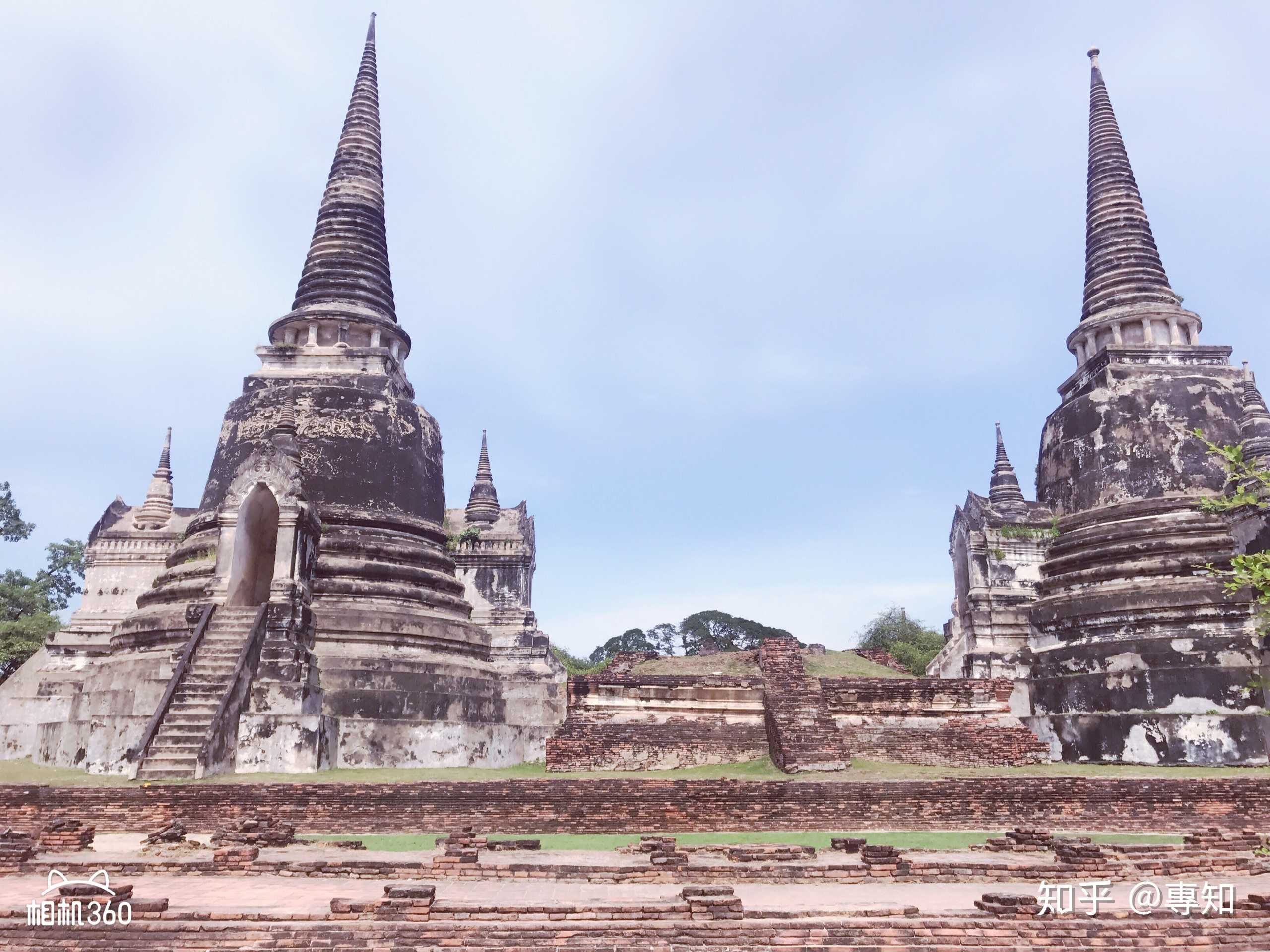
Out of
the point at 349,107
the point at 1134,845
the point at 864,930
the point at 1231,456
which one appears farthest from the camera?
the point at 349,107

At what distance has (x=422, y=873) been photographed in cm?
848

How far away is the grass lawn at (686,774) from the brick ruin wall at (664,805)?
0.28 m

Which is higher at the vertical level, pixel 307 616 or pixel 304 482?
pixel 304 482

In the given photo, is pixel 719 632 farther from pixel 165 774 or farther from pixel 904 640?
pixel 165 774

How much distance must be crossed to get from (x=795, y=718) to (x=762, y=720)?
147 cm

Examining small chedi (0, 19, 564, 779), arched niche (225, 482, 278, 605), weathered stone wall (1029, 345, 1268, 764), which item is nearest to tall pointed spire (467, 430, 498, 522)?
small chedi (0, 19, 564, 779)

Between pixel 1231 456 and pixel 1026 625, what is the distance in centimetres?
1579

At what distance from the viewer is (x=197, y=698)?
47.1 feet

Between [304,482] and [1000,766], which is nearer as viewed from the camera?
[1000,766]

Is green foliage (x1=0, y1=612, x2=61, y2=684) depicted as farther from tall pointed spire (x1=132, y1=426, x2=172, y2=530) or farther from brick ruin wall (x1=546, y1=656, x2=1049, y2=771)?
brick ruin wall (x1=546, y1=656, x2=1049, y2=771)

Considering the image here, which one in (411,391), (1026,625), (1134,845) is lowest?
(1134,845)

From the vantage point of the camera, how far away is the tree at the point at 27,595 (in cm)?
3153

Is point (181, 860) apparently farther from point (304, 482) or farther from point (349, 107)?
point (349, 107)

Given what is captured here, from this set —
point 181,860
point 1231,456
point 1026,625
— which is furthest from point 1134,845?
Answer: point 1026,625
